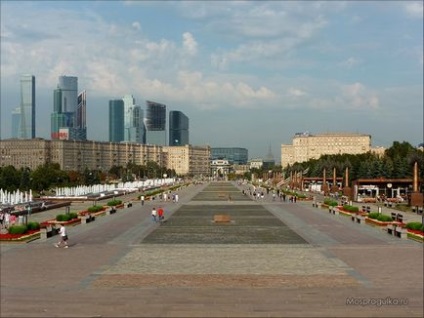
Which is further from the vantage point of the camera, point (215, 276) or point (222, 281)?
point (215, 276)

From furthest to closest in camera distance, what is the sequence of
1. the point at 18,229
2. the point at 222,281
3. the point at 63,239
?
the point at 18,229
the point at 63,239
the point at 222,281

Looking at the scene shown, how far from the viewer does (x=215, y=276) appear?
648 inches

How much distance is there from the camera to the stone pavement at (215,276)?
500 inches

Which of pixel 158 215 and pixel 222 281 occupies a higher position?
pixel 158 215

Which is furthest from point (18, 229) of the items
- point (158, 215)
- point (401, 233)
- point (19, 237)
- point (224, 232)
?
point (401, 233)

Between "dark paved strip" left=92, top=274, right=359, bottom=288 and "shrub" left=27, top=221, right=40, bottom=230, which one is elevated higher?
"shrub" left=27, top=221, right=40, bottom=230

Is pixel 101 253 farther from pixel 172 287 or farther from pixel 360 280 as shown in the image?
pixel 360 280

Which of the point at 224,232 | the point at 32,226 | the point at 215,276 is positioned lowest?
the point at 224,232

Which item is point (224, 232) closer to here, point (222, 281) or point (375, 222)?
point (375, 222)

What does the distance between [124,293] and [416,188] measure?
1719 inches

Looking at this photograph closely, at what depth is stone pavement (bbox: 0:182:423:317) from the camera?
12.7m

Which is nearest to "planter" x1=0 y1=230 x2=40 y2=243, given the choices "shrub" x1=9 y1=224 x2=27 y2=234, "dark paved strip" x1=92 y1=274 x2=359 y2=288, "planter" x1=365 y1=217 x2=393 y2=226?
"shrub" x1=9 y1=224 x2=27 y2=234

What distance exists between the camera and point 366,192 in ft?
261

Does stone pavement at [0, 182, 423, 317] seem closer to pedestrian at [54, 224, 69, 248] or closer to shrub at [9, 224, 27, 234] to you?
pedestrian at [54, 224, 69, 248]
